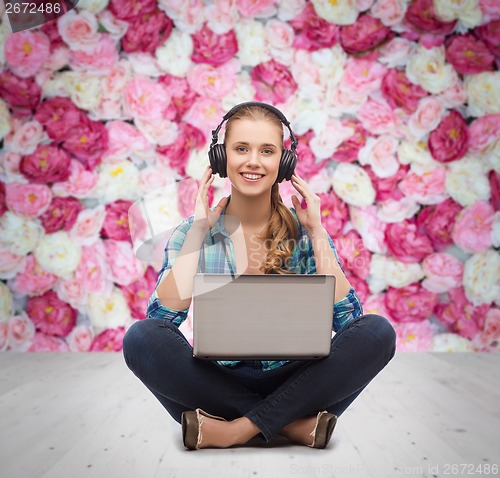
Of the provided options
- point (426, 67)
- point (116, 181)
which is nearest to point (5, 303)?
point (116, 181)

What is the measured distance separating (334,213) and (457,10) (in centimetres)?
109

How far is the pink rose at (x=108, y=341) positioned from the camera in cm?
303

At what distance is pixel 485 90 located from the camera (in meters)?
3.02

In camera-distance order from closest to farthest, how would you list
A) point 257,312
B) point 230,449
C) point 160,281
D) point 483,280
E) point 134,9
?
point 257,312, point 230,449, point 160,281, point 134,9, point 483,280

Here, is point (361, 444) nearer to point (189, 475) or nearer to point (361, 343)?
point (361, 343)

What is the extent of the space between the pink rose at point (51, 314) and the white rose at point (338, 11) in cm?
179

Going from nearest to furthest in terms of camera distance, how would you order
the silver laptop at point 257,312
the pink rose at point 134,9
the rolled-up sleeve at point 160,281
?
the silver laptop at point 257,312, the rolled-up sleeve at point 160,281, the pink rose at point 134,9

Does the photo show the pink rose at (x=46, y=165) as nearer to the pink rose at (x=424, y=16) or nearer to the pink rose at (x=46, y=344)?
the pink rose at (x=46, y=344)

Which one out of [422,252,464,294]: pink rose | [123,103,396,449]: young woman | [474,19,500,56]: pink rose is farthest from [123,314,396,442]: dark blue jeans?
[474,19,500,56]: pink rose

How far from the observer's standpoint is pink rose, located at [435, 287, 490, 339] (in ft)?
10.0

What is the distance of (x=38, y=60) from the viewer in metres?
2.98

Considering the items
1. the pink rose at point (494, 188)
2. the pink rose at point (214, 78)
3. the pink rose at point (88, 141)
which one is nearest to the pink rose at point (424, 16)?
the pink rose at point (494, 188)

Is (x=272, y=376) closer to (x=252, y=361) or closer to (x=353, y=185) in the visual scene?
(x=252, y=361)

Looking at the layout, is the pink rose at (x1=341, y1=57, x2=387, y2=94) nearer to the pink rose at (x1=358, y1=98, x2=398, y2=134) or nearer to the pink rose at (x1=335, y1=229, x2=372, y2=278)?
the pink rose at (x1=358, y1=98, x2=398, y2=134)
